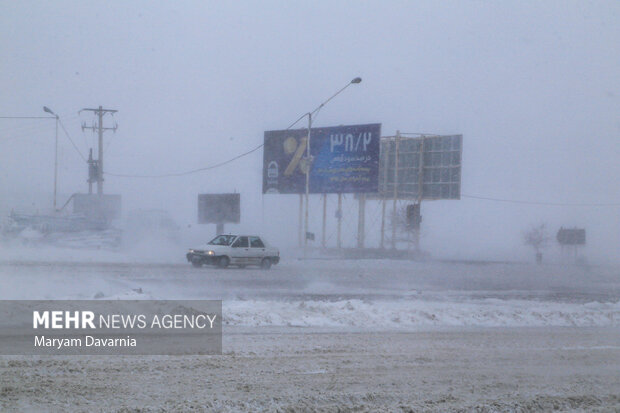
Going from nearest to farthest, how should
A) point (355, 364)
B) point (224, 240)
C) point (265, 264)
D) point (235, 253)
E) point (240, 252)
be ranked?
1. point (355, 364)
2. point (235, 253)
3. point (240, 252)
4. point (224, 240)
5. point (265, 264)

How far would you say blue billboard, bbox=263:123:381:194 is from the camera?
43688 millimetres

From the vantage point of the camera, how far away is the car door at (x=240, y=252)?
30.0 m

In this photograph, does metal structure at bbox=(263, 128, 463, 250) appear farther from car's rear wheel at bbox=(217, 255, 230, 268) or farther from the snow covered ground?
the snow covered ground

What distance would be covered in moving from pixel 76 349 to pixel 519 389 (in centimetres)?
531

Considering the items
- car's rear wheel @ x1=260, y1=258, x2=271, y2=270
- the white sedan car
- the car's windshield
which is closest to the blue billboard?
the white sedan car

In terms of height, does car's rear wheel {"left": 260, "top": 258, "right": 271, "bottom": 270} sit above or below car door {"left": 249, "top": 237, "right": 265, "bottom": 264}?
below

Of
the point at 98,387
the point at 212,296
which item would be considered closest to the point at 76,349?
the point at 98,387

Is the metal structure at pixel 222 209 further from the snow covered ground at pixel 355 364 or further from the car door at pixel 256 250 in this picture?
the snow covered ground at pixel 355 364

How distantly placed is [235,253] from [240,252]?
25cm

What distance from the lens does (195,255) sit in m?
29.8

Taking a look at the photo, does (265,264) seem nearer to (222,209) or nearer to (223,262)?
(223,262)

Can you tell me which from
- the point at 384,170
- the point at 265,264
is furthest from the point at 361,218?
the point at 265,264

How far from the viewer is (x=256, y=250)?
30.8 m

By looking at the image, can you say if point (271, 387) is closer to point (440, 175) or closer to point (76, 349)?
point (76, 349)
